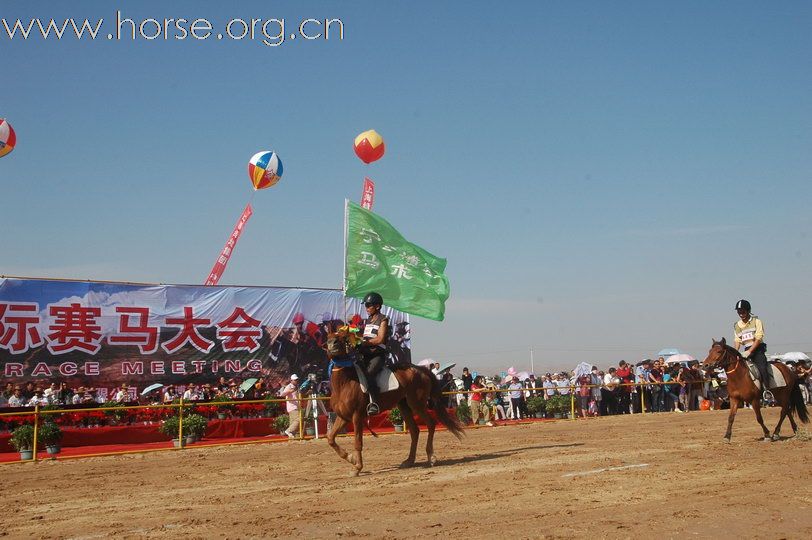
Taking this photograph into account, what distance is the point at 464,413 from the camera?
2516cm

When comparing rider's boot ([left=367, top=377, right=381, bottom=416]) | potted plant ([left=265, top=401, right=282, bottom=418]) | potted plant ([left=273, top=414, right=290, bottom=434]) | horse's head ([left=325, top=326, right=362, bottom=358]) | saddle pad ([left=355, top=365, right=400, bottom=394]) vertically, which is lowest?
potted plant ([left=273, top=414, right=290, bottom=434])

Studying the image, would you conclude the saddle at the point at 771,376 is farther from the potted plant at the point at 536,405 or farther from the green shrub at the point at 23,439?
the green shrub at the point at 23,439

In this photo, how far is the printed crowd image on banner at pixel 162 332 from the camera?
2283 cm

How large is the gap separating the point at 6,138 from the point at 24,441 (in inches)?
392

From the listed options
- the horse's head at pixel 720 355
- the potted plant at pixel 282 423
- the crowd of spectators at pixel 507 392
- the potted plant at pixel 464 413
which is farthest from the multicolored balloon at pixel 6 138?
the horse's head at pixel 720 355

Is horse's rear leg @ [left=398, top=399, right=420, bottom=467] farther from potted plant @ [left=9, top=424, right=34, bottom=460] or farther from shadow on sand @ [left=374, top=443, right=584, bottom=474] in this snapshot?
potted plant @ [left=9, top=424, right=34, bottom=460]

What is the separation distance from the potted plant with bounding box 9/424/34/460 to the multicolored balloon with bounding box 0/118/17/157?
9535 millimetres

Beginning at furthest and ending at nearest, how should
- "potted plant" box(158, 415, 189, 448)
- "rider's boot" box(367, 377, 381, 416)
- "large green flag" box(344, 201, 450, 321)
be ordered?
1. "large green flag" box(344, 201, 450, 321)
2. "potted plant" box(158, 415, 189, 448)
3. "rider's boot" box(367, 377, 381, 416)

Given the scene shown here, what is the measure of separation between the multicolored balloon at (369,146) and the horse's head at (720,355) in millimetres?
13470

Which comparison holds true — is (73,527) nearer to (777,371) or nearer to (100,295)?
(777,371)

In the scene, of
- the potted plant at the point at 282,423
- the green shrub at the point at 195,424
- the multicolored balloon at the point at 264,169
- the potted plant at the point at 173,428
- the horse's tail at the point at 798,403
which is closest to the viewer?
the horse's tail at the point at 798,403

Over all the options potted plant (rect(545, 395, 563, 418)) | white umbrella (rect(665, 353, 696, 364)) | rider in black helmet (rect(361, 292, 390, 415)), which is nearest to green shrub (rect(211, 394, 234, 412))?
potted plant (rect(545, 395, 563, 418))

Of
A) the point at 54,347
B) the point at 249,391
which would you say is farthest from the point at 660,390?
the point at 54,347

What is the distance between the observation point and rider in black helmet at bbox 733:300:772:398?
14.7 metres
